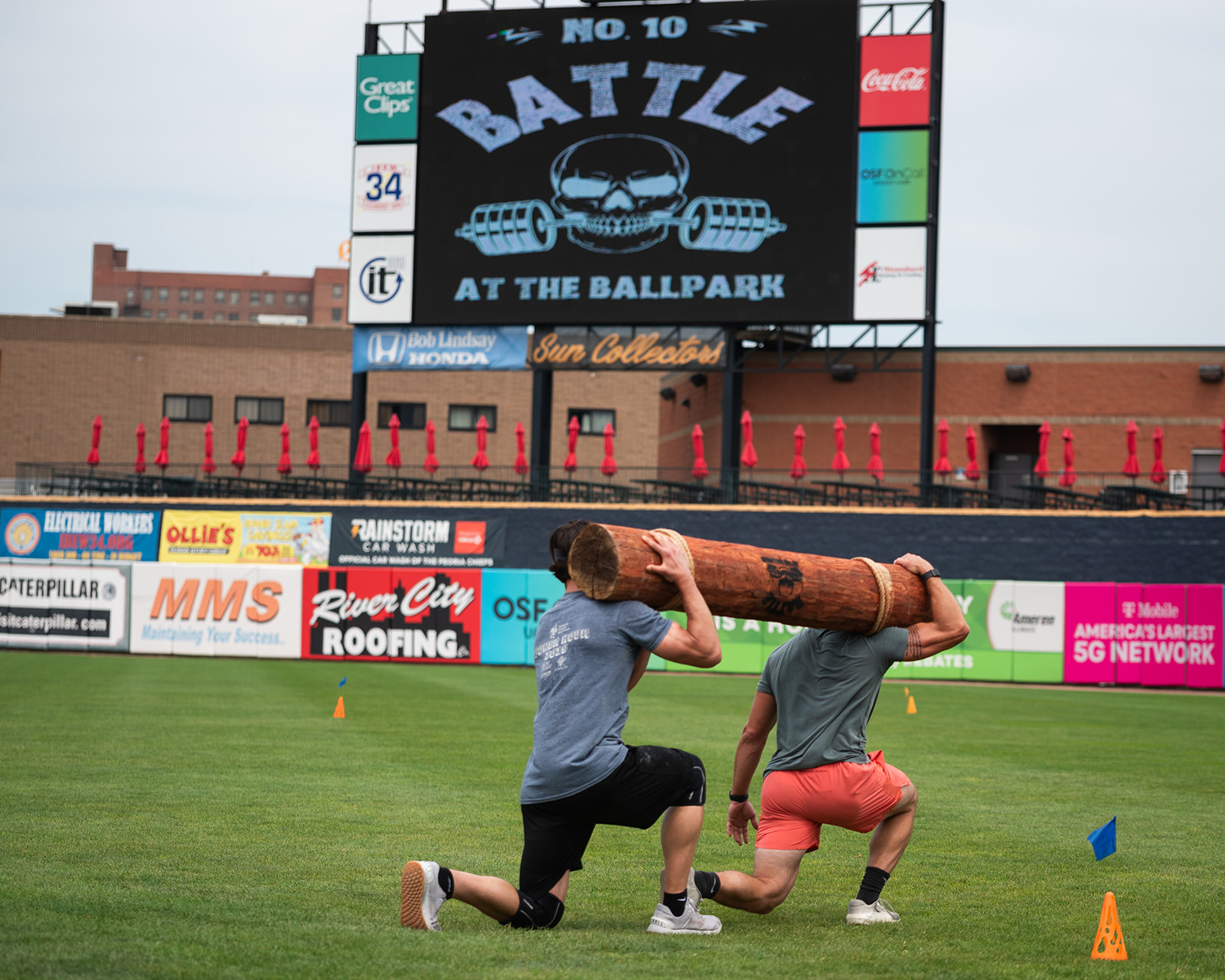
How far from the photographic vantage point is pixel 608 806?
18.2 feet

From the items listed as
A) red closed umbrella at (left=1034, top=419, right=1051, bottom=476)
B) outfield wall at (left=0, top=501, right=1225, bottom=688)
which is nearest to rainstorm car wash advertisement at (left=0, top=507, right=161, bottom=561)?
outfield wall at (left=0, top=501, right=1225, bottom=688)

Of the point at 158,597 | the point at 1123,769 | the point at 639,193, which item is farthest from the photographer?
the point at 639,193

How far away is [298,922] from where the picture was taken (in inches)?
230

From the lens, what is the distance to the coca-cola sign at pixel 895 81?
108 ft

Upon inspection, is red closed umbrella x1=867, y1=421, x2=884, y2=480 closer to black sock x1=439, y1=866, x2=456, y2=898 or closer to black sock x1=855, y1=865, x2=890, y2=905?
black sock x1=855, y1=865, x2=890, y2=905

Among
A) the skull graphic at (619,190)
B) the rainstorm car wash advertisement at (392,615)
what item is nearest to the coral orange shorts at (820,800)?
the rainstorm car wash advertisement at (392,615)

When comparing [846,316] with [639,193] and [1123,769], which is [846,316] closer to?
[639,193]

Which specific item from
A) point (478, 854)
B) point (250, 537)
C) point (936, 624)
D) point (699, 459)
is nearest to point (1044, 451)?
point (699, 459)

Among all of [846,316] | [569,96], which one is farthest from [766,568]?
[569,96]

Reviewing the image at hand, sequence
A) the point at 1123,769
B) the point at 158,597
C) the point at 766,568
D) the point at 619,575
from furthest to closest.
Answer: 1. the point at 158,597
2. the point at 1123,769
3. the point at 766,568
4. the point at 619,575

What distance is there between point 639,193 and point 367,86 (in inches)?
342

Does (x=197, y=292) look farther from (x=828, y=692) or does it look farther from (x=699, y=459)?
(x=828, y=692)

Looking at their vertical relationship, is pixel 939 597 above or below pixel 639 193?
below

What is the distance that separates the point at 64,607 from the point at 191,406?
24.4 m
